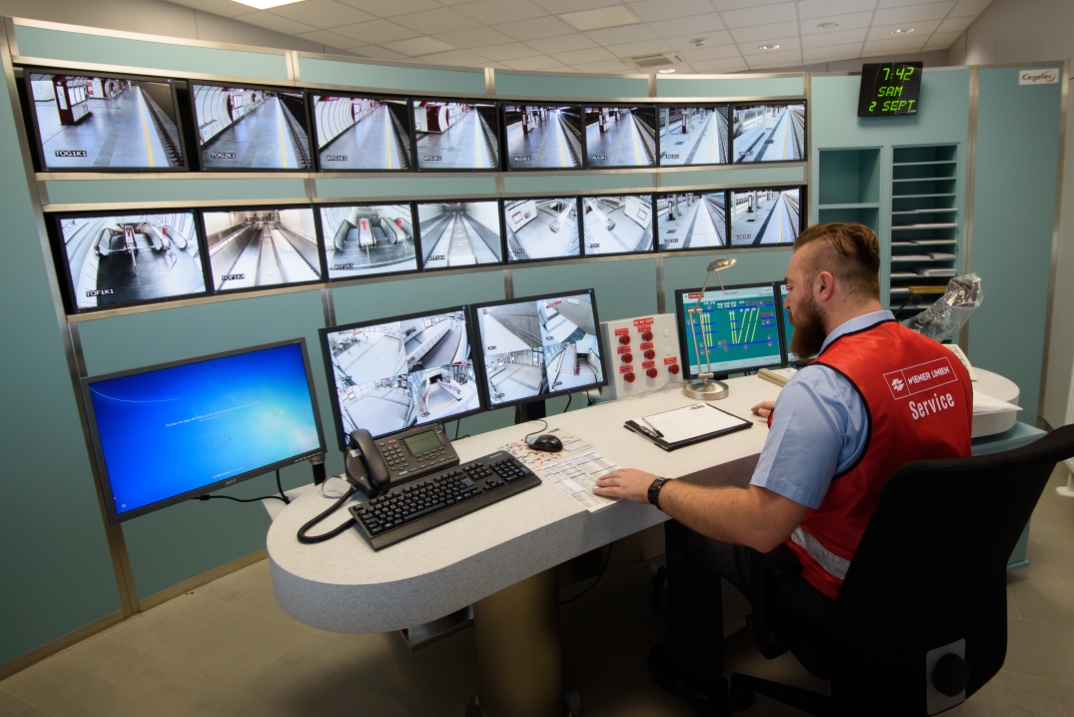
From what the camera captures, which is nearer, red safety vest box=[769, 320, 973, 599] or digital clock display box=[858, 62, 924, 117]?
red safety vest box=[769, 320, 973, 599]

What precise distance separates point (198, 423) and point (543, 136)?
2057 millimetres

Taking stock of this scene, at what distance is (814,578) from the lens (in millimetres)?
1367

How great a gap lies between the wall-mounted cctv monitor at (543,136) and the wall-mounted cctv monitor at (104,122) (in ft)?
4.53

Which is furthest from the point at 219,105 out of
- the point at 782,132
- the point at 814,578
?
the point at 782,132

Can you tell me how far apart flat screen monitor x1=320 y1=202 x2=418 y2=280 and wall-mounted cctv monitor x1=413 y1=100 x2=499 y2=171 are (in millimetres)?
270

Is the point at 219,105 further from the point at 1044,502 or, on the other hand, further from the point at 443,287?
the point at 1044,502

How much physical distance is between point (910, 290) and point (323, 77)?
11.3 feet

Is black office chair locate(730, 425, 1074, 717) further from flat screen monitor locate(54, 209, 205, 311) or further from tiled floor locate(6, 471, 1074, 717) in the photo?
flat screen monitor locate(54, 209, 205, 311)

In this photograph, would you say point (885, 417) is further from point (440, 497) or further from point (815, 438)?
point (440, 497)

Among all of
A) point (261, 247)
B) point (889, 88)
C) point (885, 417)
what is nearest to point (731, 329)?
point (885, 417)

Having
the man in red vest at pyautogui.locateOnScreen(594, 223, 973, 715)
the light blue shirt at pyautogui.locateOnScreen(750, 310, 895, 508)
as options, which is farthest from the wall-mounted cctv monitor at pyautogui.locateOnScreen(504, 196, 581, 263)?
the light blue shirt at pyautogui.locateOnScreen(750, 310, 895, 508)

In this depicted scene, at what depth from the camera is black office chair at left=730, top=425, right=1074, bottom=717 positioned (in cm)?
100

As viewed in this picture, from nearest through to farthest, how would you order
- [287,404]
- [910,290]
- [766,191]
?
[287,404]
[766,191]
[910,290]

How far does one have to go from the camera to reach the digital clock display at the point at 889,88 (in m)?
3.33
